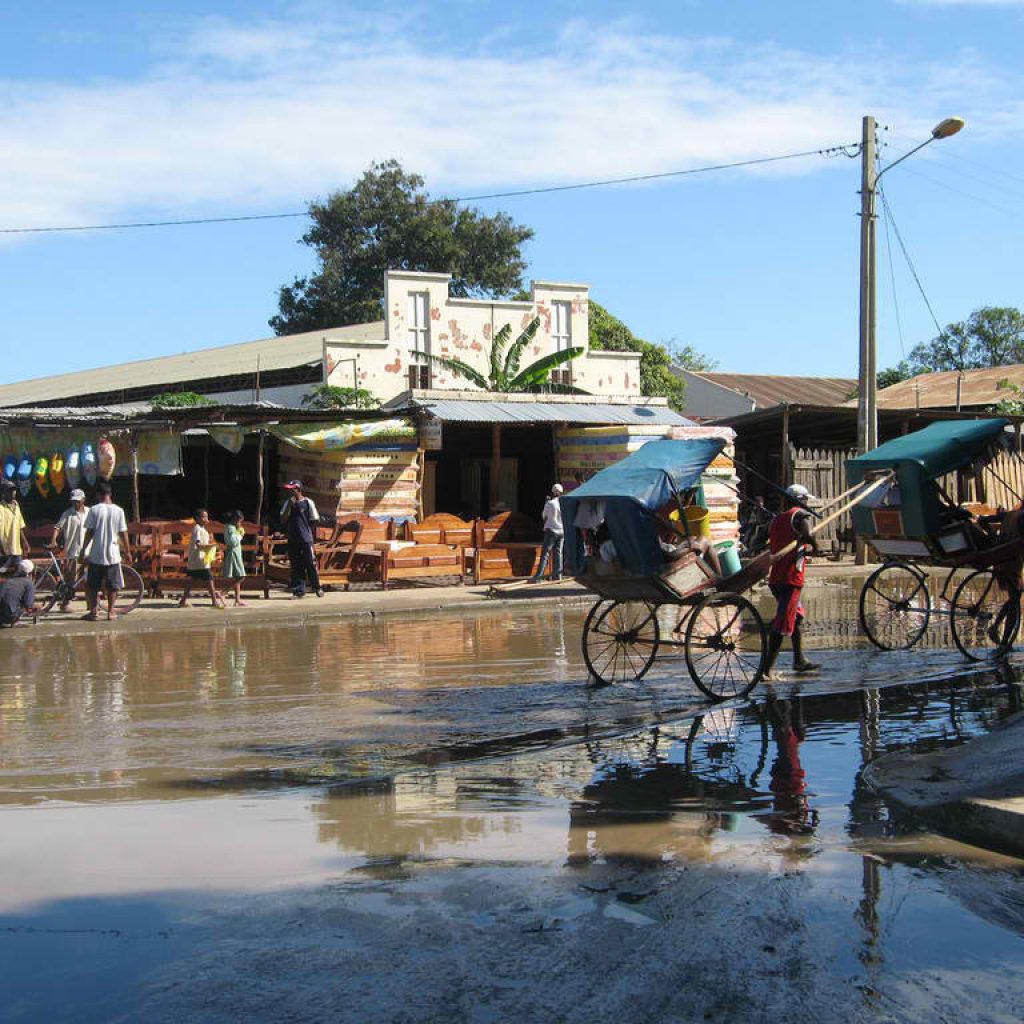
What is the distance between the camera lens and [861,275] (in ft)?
76.1

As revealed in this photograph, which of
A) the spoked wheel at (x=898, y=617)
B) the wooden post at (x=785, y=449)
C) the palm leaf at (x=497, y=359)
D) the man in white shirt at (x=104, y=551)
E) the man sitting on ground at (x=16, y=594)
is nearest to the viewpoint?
the spoked wheel at (x=898, y=617)

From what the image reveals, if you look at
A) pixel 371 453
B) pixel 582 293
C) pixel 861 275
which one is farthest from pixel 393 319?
pixel 861 275

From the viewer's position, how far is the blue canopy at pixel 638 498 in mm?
10078

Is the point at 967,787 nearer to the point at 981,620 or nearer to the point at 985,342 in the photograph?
the point at 981,620

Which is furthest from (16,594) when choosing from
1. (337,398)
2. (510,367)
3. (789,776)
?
(510,367)

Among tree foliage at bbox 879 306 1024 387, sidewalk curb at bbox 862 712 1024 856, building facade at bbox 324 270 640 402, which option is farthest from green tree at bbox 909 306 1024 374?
sidewalk curb at bbox 862 712 1024 856

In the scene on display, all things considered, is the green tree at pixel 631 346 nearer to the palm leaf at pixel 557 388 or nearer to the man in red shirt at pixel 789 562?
the palm leaf at pixel 557 388

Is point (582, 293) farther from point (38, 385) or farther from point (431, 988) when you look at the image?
point (431, 988)

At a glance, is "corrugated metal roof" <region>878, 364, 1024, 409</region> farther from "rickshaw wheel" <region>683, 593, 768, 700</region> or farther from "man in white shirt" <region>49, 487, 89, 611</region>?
"rickshaw wheel" <region>683, 593, 768, 700</region>

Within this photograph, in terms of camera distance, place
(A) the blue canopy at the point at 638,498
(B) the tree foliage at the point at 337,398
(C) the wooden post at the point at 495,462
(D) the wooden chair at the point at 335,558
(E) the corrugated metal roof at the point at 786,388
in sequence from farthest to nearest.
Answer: (E) the corrugated metal roof at the point at 786,388, (B) the tree foliage at the point at 337,398, (C) the wooden post at the point at 495,462, (D) the wooden chair at the point at 335,558, (A) the blue canopy at the point at 638,498

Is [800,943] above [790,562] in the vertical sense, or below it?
below

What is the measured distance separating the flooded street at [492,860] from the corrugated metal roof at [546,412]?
41.4ft

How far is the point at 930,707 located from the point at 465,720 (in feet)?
12.4

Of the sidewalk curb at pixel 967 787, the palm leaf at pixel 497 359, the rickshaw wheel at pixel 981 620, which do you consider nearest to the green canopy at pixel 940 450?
the rickshaw wheel at pixel 981 620
